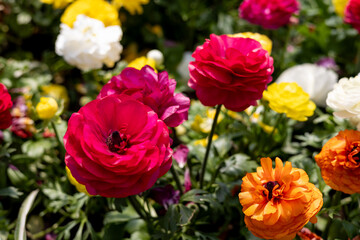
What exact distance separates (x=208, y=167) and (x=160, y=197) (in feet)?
0.80

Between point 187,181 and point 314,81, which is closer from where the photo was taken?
point 187,181

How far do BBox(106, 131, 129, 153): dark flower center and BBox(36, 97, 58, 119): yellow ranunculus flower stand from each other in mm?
403

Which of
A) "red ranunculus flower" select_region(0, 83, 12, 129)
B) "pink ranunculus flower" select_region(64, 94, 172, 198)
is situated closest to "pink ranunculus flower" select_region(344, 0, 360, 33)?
"pink ranunculus flower" select_region(64, 94, 172, 198)

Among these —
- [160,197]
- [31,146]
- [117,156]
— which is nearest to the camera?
[117,156]

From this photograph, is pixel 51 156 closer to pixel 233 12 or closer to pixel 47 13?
pixel 47 13

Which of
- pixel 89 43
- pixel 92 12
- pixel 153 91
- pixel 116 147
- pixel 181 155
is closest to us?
pixel 116 147

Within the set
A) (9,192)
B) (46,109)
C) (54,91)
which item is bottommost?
(54,91)

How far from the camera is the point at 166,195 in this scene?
1022 millimetres

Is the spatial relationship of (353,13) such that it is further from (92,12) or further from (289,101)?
(92,12)

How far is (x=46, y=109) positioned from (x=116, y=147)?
0.44 m

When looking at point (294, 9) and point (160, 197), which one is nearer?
point (160, 197)

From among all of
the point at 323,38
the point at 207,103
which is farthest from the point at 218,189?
the point at 323,38

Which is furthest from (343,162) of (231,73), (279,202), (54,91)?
(54,91)

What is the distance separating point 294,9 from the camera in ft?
5.19
